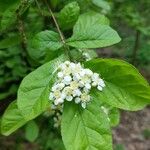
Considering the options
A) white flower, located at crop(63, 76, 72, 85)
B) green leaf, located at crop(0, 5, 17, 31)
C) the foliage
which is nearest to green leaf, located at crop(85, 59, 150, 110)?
the foliage

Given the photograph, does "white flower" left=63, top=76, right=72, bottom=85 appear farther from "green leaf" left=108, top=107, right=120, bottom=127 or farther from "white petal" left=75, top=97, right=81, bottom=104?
"green leaf" left=108, top=107, right=120, bottom=127

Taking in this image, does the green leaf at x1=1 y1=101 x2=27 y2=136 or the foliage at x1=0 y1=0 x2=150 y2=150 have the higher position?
the foliage at x1=0 y1=0 x2=150 y2=150

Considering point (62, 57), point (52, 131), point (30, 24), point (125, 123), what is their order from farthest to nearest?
point (125, 123) < point (52, 131) < point (30, 24) < point (62, 57)

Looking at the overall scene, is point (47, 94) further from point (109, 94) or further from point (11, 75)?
point (11, 75)

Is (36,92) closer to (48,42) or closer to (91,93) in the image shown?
(91,93)

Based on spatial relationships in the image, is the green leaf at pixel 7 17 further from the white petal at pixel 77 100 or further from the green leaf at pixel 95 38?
the white petal at pixel 77 100

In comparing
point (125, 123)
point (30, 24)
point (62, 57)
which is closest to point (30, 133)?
point (30, 24)

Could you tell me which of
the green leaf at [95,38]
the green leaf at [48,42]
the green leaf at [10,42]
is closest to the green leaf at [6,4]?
the green leaf at [10,42]
